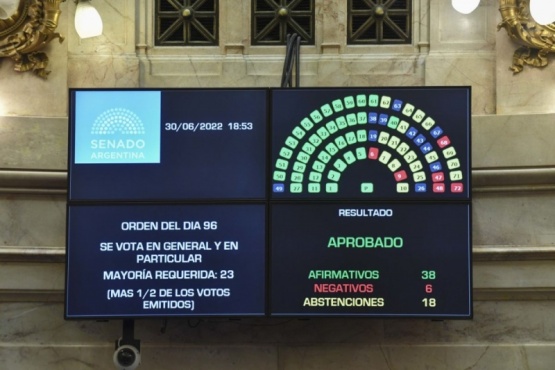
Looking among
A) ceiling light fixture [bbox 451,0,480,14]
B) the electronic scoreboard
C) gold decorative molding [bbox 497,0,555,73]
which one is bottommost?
the electronic scoreboard

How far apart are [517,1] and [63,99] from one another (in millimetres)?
3304

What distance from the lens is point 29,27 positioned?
919 centimetres

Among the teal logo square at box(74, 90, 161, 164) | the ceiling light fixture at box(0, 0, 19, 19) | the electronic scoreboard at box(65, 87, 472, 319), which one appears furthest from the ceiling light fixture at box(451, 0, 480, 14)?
the ceiling light fixture at box(0, 0, 19, 19)

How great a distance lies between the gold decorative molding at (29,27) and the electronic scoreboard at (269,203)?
0.75 meters

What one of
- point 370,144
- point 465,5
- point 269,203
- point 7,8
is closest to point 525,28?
point 465,5

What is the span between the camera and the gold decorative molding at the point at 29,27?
916 centimetres

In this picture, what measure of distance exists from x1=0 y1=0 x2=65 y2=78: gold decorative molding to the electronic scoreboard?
2.47ft

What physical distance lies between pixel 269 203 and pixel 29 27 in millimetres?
2216

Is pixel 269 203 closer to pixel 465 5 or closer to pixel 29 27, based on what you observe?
A: pixel 465 5

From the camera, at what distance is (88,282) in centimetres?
857

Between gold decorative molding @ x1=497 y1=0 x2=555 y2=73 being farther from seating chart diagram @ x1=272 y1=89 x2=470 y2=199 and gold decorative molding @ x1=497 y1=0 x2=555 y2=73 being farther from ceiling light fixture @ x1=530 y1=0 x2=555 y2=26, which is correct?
seating chart diagram @ x1=272 y1=89 x2=470 y2=199

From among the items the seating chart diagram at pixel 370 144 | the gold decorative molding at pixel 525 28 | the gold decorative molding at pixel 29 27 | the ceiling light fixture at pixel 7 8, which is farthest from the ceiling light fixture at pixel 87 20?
the gold decorative molding at pixel 525 28

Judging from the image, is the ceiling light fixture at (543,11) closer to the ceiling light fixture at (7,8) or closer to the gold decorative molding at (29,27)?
the gold decorative molding at (29,27)

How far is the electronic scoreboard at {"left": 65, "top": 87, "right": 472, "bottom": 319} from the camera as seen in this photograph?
8492 mm
